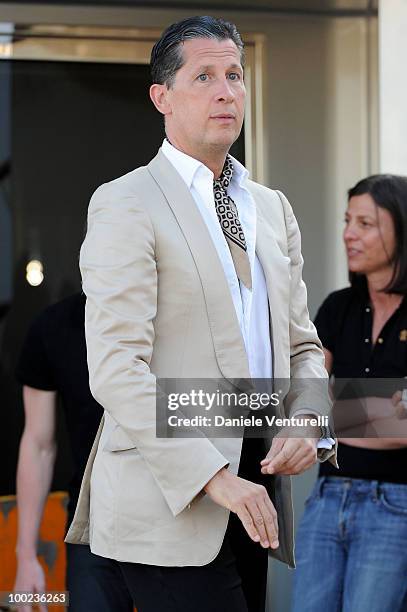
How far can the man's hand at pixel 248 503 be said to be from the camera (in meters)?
2.16

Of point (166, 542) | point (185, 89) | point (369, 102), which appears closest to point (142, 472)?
point (166, 542)

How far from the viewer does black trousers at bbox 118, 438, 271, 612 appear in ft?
7.52

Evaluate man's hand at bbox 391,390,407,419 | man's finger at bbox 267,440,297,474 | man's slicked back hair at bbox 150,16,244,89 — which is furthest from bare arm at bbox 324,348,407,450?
man's slicked back hair at bbox 150,16,244,89

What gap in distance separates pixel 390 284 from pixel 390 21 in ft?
3.77

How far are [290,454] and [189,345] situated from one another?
11.4 inches

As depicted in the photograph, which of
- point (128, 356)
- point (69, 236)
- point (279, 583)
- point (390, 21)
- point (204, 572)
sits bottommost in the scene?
point (279, 583)

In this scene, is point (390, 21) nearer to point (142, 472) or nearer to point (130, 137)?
point (130, 137)

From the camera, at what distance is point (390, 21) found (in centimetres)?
437

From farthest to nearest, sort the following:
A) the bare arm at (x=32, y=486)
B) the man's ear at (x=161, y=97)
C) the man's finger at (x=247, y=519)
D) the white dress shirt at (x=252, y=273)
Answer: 1. the bare arm at (x=32, y=486)
2. the man's ear at (x=161, y=97)
3. the white dress shirt at (x=252, y=273)
4. the man's finger at (x=247, y=519)

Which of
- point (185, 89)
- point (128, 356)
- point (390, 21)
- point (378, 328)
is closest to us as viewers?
point (128, 356)

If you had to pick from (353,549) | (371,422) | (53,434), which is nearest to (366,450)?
(371,422)

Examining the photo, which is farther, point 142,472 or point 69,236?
point 69,236

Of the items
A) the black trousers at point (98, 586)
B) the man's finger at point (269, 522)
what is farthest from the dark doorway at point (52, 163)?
the man's finger at point (269, 522)

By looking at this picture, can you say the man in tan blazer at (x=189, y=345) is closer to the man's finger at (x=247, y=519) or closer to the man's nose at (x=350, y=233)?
the man's finger at (x=247, y=519)
